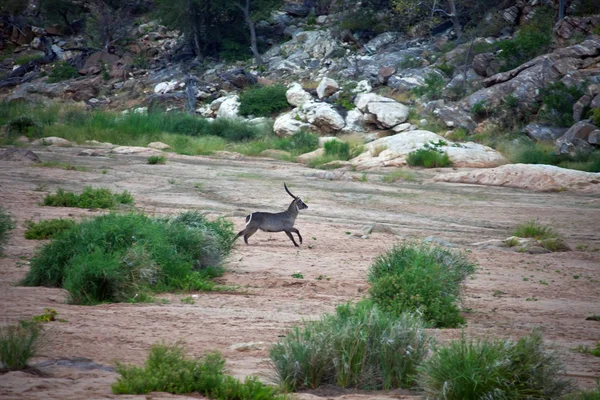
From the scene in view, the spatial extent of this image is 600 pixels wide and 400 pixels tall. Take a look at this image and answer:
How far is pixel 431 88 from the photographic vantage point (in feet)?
125

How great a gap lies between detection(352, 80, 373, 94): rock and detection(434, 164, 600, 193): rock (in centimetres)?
1494

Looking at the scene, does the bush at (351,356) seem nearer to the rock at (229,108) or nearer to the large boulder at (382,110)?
the large boulder at (382,110)

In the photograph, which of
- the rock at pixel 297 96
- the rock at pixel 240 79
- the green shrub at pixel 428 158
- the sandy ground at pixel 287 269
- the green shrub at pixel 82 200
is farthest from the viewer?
the rock at pixel 240 79

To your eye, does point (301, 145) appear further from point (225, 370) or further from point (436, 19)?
point (225, 370)

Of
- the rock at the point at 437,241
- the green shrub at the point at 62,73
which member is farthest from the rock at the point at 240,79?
the rock at the point at 437,241

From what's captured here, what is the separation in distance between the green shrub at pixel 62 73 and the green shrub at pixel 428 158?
35.7 metres

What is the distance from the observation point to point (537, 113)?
33125 mm

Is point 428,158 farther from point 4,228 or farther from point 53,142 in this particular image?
point 4,228

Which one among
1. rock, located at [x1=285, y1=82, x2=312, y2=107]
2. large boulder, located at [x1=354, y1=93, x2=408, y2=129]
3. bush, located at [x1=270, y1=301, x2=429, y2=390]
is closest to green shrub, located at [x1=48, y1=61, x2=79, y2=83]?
rock, located at [x1=285, y1=82, x2=312, y2=107]

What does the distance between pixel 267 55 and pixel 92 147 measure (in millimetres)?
22959

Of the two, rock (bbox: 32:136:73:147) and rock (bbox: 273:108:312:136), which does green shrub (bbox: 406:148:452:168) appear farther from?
rock (bbox: 32:136:73:147)

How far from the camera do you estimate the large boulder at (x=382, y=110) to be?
1403 inches

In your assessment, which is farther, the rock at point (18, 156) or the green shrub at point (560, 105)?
the green shrub at point (560, 105)

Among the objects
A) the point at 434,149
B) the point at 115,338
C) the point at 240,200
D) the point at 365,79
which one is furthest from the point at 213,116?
the point at 115,338
